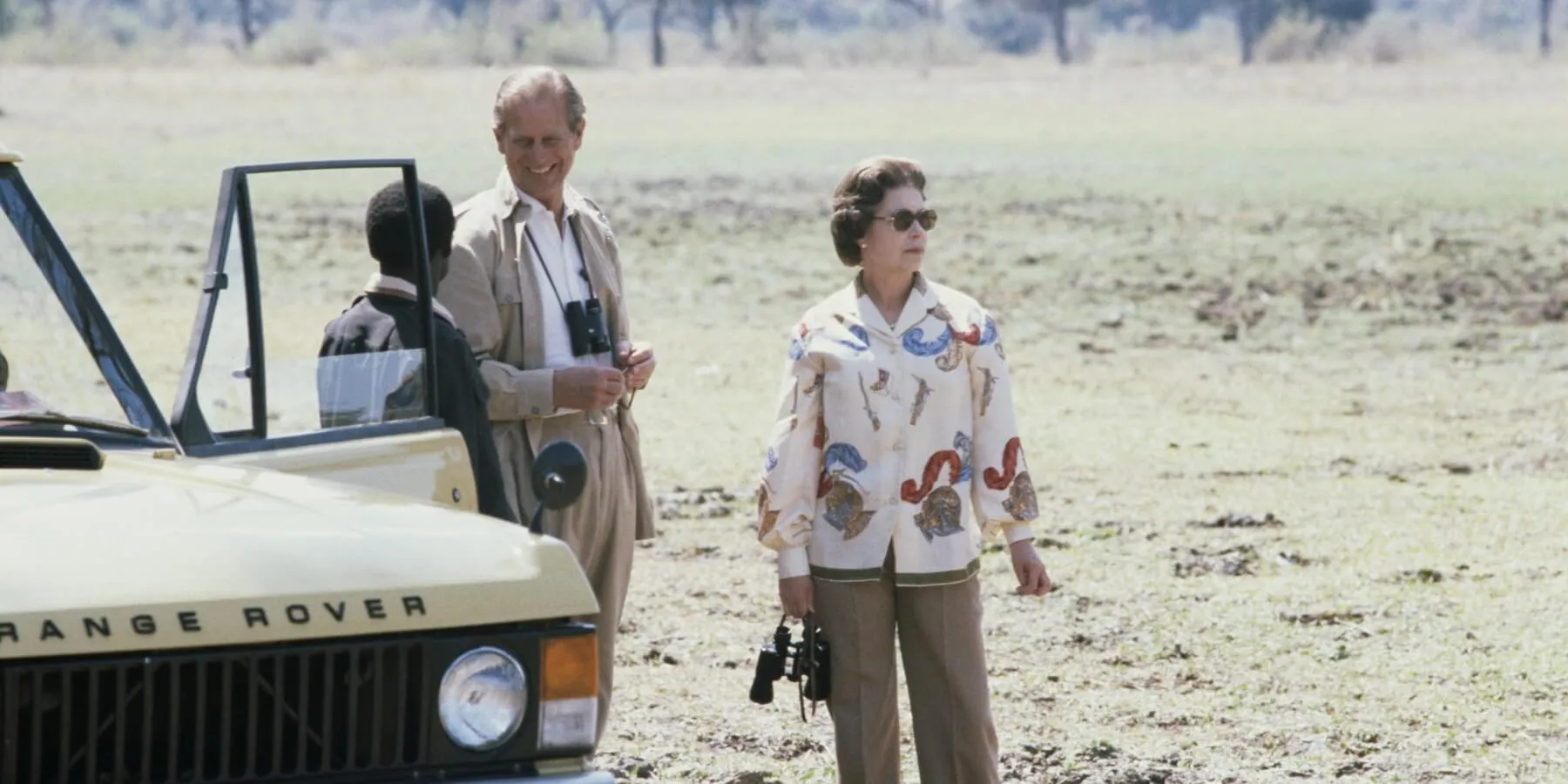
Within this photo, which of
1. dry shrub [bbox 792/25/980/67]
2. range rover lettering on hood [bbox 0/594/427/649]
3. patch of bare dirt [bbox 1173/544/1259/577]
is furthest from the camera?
dry shrub [bbox 792/25/980/67]

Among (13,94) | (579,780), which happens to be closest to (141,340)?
(579,780)

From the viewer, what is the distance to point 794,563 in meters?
5.11

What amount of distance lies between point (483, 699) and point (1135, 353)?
41.0 feet

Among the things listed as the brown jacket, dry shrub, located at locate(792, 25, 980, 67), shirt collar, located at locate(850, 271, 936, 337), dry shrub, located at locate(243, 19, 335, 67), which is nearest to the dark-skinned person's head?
the brown jacket

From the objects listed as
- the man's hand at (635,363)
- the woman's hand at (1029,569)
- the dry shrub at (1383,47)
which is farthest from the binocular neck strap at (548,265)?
the dry shrub at (1383,47)

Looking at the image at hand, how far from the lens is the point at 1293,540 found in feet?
30.9

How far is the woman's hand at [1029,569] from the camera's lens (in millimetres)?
5117

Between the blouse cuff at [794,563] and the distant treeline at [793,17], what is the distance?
142 ft

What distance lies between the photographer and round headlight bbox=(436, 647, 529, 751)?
362 cm

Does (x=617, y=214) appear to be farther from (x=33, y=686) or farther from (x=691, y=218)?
(x=33, y=686)

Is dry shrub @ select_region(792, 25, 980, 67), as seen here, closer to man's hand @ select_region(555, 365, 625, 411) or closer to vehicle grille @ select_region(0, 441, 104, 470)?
man's hand @ select_region(555, 365, 625, 411)

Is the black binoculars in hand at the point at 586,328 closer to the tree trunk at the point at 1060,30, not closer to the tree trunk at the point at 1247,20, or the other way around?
the tree trunk at the point at 1060,30

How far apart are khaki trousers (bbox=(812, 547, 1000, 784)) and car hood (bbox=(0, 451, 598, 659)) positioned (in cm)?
133

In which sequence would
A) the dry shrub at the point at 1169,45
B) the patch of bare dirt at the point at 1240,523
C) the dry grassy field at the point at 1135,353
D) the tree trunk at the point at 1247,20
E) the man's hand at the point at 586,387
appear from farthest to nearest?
the tree trunk at the point at 1247,20 < the dry shrub at the point at 1169,45 < the patch of bare dirt at the point at 1240,523 < the dry grassy field at the point at 1135,353 < the man's hand at the point at 586,387
